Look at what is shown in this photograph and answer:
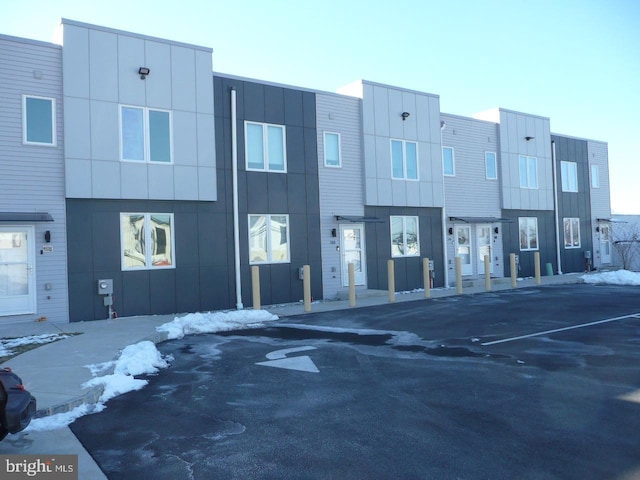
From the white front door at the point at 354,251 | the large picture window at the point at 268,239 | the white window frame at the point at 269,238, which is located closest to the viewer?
the white window frame at the point at 269,238

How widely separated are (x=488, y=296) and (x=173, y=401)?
13549 millimetres

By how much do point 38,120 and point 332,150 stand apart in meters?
9.03

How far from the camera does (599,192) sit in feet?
95.3

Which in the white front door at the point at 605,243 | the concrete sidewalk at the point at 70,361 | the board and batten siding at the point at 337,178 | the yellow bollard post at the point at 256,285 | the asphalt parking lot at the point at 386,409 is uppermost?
the board and batten siding at the point at 337,178

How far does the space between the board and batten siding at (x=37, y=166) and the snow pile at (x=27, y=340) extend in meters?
2.15

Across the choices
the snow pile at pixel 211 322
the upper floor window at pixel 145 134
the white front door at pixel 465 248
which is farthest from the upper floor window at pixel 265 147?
the white front door at pixel 465 248

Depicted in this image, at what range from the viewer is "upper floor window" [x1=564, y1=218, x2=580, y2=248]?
88.4 ft

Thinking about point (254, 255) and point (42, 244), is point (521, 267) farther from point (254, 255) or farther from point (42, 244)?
point (42, 244)

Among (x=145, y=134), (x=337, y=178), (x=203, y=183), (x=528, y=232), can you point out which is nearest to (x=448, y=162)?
(x=528, y=232)

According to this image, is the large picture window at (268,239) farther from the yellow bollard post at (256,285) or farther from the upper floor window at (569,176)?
the upper floor window at (569,176)

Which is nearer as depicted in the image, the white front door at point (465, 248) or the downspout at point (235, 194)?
the downspout at point (235, 194)

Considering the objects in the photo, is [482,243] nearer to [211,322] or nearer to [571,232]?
[571,232]

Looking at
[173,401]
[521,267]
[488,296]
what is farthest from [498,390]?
[521,267]

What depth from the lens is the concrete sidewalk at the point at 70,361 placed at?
5.03 meters
